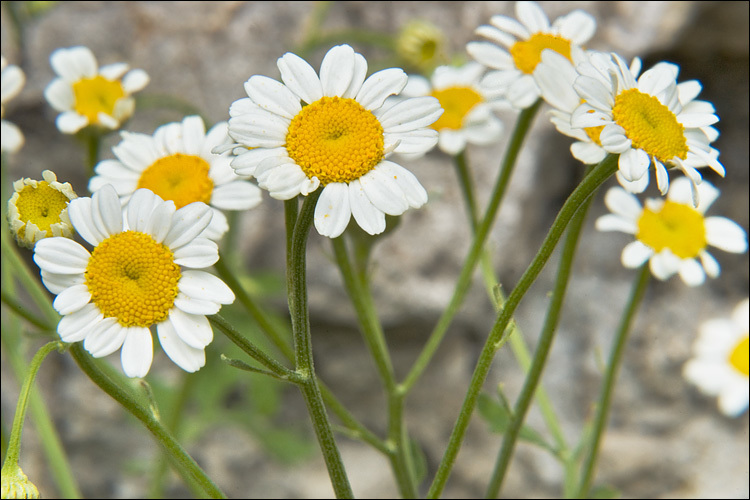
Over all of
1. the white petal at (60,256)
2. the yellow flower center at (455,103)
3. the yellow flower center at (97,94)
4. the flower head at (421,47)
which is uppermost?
the flower head at (421,47)

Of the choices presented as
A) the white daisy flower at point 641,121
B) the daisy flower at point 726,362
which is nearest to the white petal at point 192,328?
the white daisy flower at point 641,121

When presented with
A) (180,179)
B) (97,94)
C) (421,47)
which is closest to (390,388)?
(180,179)

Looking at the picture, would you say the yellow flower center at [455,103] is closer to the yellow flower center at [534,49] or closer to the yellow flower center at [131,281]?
the yellow flower center at [534,49]

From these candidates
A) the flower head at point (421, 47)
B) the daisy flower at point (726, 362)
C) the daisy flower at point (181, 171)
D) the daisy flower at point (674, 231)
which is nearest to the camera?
the daisy flower at point (181, 171)

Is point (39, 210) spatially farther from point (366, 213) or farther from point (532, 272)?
point (532, 272)

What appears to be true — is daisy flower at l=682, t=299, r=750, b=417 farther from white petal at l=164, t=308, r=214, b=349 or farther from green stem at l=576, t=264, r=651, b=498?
white petal at l=164, t=308, r=214, b=349

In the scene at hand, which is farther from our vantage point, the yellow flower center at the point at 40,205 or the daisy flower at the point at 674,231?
the daisy flower at the point at 674,231

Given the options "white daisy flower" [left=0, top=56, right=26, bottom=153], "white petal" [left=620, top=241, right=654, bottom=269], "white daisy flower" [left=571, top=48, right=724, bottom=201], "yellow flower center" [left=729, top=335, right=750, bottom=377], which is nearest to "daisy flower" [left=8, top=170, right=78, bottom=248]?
"white daisy flower" [left=0, top=56, right=26, bottom=153]

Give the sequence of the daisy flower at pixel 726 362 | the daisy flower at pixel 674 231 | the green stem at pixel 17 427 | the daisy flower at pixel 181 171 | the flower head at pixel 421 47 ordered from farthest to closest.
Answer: the flower head at pixel 421 47
the daisy flower at pixel 726 362
the daisy flower at pixel 674 231
the daisy flower at pixel 181 171
the green stem at pixel 17 427
